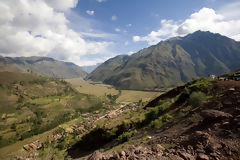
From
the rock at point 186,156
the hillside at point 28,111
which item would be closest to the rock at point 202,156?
the rock at point 186,156

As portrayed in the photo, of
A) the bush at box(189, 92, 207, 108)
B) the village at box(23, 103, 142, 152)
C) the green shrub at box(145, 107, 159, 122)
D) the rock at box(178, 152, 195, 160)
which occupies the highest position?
the bush at box(189, 92, 207, 108)

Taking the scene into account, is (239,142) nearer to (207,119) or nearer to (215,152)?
(215,152)

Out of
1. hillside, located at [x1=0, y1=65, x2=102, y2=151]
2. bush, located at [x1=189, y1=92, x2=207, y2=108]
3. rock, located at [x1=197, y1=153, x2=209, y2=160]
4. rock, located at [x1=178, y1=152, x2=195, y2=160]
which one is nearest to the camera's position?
rock, located at [x1=197, y1=153, x2=209, y2=160]

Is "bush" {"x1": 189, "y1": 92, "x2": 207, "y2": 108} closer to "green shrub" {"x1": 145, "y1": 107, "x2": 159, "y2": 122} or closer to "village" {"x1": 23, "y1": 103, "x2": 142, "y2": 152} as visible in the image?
"green shrub" {"x1": 145, "y1": 107, "x2": 159, "y2": 122}

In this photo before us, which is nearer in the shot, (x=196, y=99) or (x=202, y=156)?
(x=202, y=156)

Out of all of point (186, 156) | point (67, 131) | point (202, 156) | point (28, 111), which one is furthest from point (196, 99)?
point (28, 111)

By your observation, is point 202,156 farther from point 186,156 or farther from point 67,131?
point 67,131

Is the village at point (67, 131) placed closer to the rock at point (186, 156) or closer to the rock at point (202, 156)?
the rock at point (186, 156)

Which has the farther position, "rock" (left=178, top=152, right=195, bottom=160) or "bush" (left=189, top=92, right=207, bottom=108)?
"bush" (left=189, top=92, right=207, bottom=108)

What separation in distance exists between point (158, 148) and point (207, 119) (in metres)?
7.17

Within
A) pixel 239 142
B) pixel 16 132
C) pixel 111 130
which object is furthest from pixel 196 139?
pixel 16 132

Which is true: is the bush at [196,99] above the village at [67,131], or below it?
above

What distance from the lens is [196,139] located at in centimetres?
1120

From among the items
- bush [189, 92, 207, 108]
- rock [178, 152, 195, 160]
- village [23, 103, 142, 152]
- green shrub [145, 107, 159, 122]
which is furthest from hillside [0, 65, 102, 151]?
rock [178, 152, 195, 160]
